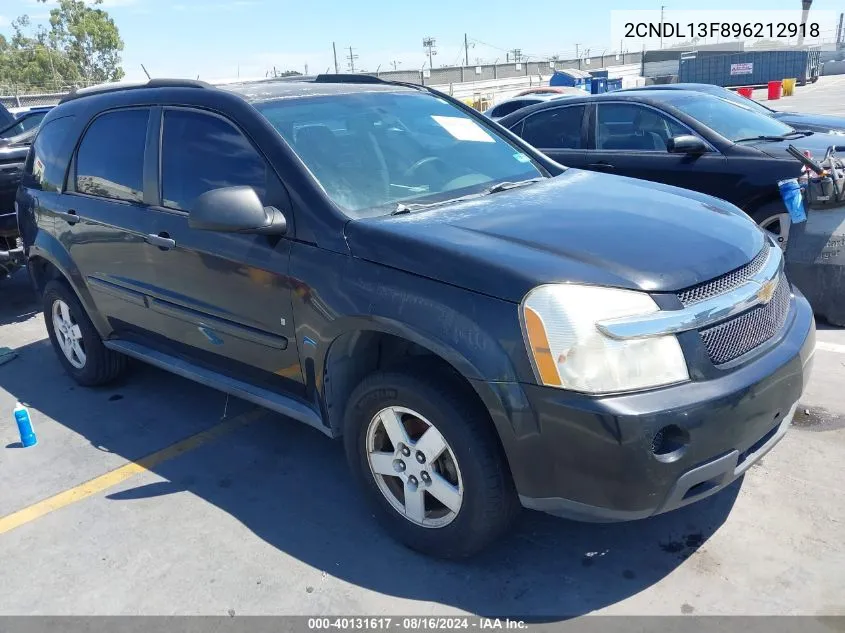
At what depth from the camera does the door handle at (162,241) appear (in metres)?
3.65

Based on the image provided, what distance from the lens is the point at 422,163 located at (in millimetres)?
3514

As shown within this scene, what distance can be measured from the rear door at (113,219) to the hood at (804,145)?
4.80m

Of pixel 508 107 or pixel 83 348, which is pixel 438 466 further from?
pixel 508 107

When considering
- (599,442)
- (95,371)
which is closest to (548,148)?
(95,371)

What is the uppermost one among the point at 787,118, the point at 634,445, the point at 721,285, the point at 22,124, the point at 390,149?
the point at 22,124

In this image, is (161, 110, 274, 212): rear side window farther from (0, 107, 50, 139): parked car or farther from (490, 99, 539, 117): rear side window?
(490, 99, 539, 117): rear side window

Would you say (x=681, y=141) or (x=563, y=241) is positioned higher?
(x=681, y=141)

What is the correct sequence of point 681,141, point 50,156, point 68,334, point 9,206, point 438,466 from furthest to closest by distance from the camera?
point 9,206 < point 681,141 < point 68,334 < point 50,156 < point 438,466

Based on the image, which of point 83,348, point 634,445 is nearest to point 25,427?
point 83,348

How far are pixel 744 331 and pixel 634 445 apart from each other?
68cm

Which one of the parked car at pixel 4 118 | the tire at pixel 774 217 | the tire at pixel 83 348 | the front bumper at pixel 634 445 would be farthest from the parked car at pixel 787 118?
the parked car at pixel 4 118

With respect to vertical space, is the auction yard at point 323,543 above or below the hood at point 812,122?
below

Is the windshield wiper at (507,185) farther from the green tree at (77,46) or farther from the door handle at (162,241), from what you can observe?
Result: the green tree at (77,46)

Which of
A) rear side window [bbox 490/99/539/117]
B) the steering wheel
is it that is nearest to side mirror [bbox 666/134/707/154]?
the steering wheel
